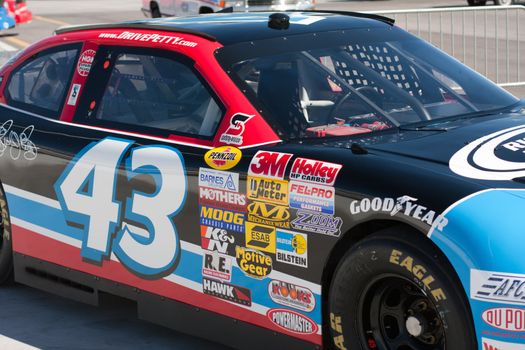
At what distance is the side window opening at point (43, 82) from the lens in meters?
6.17

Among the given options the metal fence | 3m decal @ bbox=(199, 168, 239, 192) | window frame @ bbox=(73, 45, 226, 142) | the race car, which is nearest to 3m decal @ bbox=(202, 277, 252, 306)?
the race car

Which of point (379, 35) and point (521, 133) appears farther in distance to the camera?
point (379, 35)

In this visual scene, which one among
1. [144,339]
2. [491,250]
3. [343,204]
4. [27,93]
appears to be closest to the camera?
[491,250]

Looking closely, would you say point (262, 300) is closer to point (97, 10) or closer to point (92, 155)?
point (92, 155)

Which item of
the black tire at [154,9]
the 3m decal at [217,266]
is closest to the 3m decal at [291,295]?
the 3m decal at [217,266]

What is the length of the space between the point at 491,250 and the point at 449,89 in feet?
5.92

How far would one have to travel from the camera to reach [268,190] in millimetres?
4738

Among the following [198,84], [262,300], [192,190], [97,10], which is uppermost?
[198,84]

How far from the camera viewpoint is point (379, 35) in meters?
5.87

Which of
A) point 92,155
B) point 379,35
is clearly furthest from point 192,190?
point 379,35

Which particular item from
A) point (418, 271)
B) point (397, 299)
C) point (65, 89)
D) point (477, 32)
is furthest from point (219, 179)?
point (477, 32)

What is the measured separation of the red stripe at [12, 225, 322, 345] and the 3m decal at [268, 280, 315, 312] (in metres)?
→ 0.12

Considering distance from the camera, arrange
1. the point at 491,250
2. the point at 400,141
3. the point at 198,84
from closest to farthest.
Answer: the point at 491,250 < the point at 400,141 < the point at 198,84

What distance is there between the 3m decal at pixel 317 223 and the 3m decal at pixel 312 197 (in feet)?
0.08
